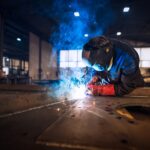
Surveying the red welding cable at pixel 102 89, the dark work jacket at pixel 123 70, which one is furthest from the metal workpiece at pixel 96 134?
the red welding cable at pixel 102 89

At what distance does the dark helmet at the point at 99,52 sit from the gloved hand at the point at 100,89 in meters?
0.62

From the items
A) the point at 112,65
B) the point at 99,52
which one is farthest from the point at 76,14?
the point at 112,65

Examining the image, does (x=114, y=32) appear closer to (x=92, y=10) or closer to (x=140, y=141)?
(x=92, y=10)

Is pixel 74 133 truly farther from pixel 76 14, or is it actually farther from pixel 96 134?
pixel 76 14

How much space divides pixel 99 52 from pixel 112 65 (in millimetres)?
461

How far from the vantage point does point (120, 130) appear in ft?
6.19

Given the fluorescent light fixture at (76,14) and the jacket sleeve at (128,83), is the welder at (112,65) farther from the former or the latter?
the fluorescent light fixture at (76,14)

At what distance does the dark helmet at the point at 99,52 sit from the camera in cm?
411

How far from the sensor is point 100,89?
476 cm

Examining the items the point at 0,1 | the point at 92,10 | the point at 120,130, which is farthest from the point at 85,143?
the point at 0,1

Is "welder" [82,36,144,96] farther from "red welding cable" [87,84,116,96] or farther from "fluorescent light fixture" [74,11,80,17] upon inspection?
"fluorescent light fixture" [74,11,80,17]

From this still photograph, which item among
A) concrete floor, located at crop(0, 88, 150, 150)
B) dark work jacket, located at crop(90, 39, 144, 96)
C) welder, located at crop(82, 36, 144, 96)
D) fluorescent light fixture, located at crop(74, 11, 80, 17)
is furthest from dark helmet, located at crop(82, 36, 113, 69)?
fluorescent light fixture, located at crop(74, 11, 80, 17)

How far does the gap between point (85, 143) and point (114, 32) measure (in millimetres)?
15317

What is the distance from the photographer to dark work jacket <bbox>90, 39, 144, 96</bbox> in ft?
13.5
